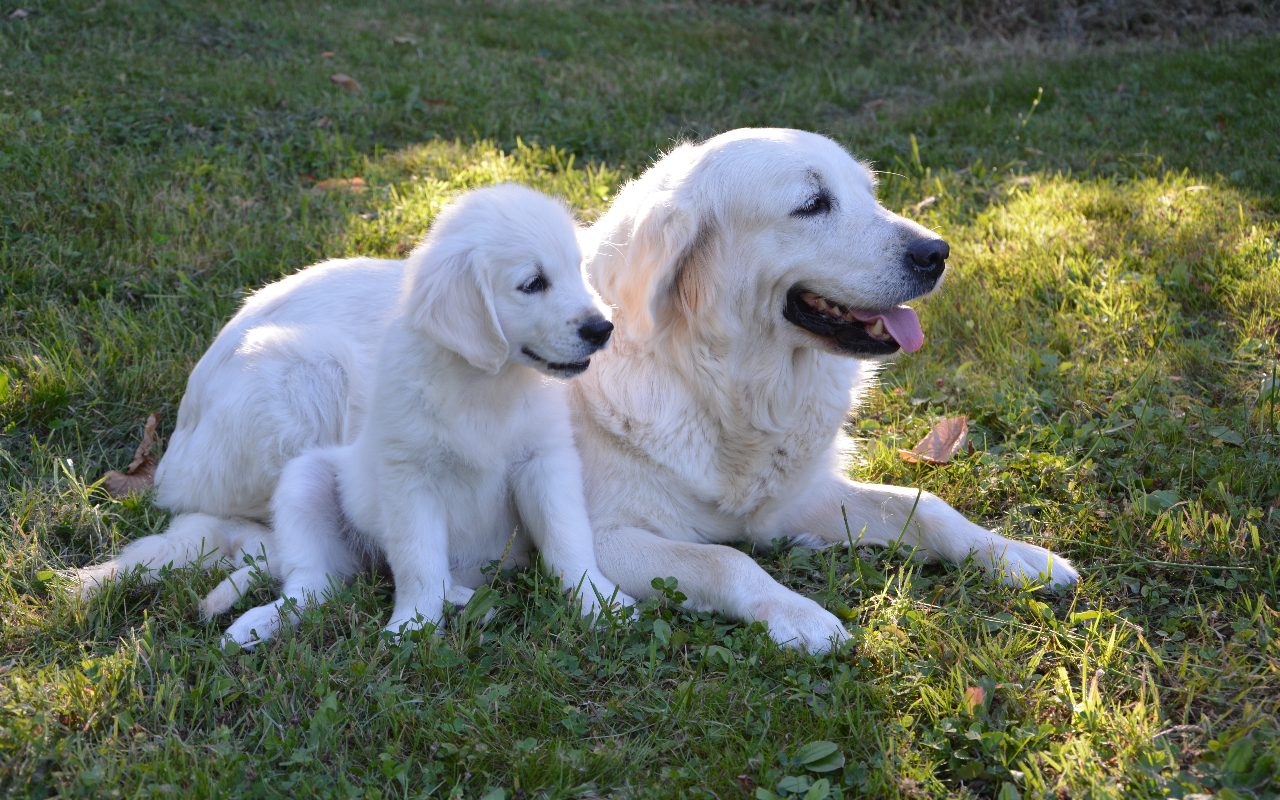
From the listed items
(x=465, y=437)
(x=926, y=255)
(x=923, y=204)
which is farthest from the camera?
(x=923, y=204)

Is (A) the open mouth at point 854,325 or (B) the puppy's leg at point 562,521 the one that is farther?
(A) the open mouth at point 854,325

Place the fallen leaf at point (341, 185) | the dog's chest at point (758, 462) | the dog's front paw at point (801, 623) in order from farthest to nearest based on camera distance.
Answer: the fallen leaf at point (341, 185)
the dog's chest at point (758, 462)
the dog's front paw at point (801, 623)

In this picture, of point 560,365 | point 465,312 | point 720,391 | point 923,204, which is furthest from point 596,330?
point 923,204

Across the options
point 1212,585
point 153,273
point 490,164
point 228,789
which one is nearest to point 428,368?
point 228,789

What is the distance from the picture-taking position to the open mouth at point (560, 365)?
104 inches

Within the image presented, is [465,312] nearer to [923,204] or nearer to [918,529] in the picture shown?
[918,529]

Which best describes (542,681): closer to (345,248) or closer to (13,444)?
(13,444)

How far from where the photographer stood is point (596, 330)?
2.59 meters

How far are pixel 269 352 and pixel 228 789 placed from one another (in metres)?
1.55

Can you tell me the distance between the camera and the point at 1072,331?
405 cm

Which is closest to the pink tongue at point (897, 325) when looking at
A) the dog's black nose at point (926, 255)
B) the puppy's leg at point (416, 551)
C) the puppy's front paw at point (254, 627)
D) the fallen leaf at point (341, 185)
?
the dog's black nose at point (926, 255)

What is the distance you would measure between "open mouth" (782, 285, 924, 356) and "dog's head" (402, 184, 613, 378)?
2.11 feet

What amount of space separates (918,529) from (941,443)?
0.58m

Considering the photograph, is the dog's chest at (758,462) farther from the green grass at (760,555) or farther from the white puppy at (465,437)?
the white puppy at (465,437)
